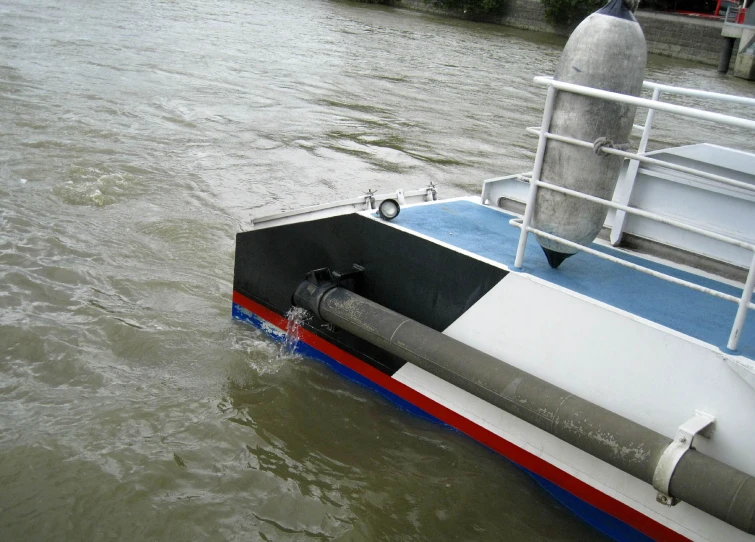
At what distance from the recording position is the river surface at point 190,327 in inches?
146

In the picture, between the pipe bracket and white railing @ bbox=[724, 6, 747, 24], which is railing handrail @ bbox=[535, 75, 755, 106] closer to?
the pipe bracket

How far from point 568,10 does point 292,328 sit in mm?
32358

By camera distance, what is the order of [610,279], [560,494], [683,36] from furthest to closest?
[683,36], [610,279], [560,494]

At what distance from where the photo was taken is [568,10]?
33.7 meters

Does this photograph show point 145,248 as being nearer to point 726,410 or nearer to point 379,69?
point 726,410

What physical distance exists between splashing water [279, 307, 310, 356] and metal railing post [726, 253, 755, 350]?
93.8 inches

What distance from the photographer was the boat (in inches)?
121

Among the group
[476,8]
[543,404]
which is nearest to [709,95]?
[543,404]

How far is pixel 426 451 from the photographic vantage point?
4.11 metres

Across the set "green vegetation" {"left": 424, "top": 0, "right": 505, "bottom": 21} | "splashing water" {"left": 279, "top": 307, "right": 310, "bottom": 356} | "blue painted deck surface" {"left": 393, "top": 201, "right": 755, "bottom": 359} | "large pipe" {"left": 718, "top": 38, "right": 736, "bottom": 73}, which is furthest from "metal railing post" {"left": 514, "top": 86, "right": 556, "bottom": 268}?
"green vegetation" {"left": 424, "top": 0, "right": 505, "bottom": 21}

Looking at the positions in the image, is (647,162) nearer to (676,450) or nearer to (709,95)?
(709,95)

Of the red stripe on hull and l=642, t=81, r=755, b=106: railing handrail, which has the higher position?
l=642, t=81, r=755, b=106: railing handrail

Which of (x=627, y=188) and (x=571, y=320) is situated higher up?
(x=627, y=188)

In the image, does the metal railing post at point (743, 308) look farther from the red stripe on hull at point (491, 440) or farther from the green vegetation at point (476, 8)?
the green vegetation at point (476, 8)
